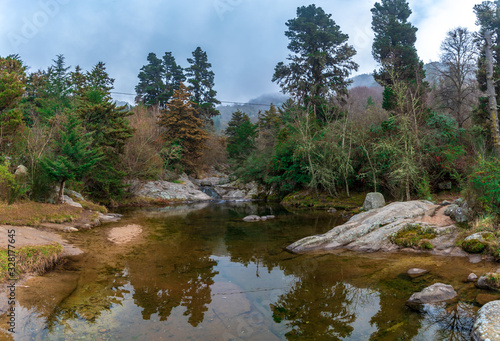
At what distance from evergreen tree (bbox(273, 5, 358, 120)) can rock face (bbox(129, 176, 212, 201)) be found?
49.4ft

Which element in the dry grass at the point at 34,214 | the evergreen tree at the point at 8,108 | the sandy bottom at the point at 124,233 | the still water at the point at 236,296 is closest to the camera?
the still water at the point at 236,296

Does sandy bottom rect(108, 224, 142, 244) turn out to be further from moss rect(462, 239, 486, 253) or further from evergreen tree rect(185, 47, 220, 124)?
evergreen tree rect(185, 47, 220, 124)

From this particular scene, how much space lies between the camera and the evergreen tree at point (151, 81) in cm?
4352

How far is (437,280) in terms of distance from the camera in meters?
5.93

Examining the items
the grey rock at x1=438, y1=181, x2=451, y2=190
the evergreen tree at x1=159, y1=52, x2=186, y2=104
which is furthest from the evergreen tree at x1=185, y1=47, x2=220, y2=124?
the grey rock at x1=438, y1=181, x2=451, y2=190

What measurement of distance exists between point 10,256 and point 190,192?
22201mm

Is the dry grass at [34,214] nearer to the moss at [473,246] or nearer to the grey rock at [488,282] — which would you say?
the grey rock at [488,282]

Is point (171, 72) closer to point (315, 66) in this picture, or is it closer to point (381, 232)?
point (315, 66)

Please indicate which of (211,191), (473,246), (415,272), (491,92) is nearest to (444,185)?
(491,92)

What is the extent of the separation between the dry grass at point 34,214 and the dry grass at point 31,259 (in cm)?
386

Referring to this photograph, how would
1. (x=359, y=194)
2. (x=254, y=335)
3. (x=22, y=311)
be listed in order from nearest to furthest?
1. (x=254, y=335)
2. (x=22, y=311)
3. (x=359, y=194)

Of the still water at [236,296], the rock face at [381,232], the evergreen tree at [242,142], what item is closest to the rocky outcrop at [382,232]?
the rock face at [381,232]

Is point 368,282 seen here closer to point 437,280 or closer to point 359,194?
point 437,280

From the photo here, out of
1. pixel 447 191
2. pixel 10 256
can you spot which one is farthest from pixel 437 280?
pixel 447 191
